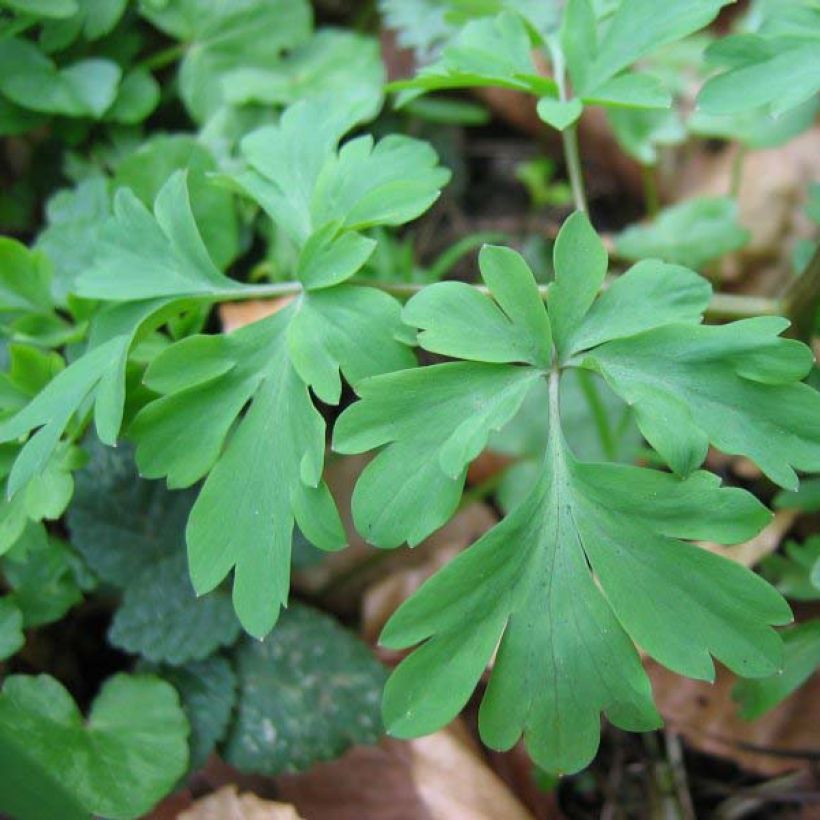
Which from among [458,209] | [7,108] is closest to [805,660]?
[458,209]

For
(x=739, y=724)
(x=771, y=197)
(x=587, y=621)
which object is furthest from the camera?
(x=771, y=197)

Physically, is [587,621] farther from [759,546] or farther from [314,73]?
[314,73]

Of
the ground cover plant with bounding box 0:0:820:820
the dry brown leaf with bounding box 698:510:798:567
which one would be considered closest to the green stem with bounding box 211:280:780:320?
the ground cover plant with bounding box 0:0:820:820

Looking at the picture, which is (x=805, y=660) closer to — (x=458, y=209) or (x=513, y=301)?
(x=513, y=301)

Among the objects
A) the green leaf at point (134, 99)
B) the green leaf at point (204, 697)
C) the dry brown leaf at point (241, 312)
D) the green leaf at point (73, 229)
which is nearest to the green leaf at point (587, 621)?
the green leaf at point (204, 697)

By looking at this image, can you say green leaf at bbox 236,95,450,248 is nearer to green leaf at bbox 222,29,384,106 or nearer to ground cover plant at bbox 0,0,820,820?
ground cover plant at bbox 0,0,820,820

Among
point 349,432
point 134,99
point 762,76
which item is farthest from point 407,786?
point 134,99

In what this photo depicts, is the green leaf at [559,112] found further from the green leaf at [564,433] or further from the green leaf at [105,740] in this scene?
the green leaf at [105,740]
